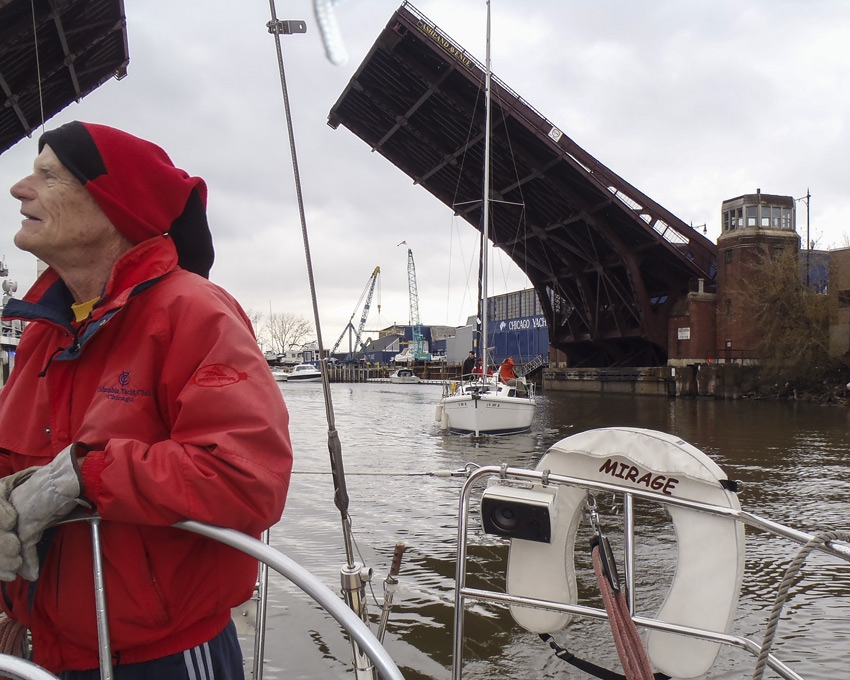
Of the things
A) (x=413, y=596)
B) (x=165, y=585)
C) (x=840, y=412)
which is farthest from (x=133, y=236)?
(x=840, y=412)

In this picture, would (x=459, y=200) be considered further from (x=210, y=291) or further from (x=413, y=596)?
(x=210, y=291)

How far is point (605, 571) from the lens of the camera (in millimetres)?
2057

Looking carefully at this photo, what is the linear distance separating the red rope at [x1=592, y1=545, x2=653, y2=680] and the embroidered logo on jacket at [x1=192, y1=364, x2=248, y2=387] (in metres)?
1.37

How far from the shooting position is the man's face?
3.91 ft

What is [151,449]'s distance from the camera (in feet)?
3.45

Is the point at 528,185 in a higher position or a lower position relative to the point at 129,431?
higher

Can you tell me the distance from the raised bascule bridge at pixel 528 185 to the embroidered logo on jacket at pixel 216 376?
18.7 metres

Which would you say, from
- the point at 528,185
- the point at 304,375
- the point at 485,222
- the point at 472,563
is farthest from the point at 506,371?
the point at 304,375

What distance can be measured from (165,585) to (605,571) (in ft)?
4.56

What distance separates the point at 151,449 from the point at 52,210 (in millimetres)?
477

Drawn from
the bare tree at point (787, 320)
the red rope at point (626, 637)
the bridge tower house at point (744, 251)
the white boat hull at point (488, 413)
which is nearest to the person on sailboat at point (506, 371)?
the white boat hull at point (488, 413)

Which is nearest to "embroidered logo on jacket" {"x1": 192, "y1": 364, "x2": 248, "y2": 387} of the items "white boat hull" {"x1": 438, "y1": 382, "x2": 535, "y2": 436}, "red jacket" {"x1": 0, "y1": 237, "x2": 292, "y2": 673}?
"red jacket" {"x1": 0, "y1": 237, "x2": 292, "y2": 673}

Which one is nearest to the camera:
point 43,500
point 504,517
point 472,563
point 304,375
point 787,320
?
point 43,500

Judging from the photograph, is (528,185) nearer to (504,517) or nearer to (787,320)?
(787,320)
